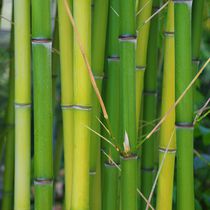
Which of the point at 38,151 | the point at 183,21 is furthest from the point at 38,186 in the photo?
the point at 183,21

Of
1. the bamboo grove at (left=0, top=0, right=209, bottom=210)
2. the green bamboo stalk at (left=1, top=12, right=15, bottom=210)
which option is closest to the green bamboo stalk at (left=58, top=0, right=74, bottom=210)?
the bamboo grove at (left=0, top=0, right=209, bottom=210)

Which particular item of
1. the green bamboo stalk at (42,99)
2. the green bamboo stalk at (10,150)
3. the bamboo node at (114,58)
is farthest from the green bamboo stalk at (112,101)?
the green bamboo stalk at (10,150)

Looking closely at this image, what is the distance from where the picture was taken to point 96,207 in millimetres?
870

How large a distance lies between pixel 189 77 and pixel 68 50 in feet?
0.62

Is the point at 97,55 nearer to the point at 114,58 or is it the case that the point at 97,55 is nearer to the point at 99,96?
the point at 114,58

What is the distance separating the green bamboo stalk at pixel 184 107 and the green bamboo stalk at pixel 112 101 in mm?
100

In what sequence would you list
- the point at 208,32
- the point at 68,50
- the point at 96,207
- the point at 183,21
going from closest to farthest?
1. the point at 183,21
2. the point at 68,50
3. the point at 96,207
4. the point at 208,32

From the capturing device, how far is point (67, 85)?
772 mm

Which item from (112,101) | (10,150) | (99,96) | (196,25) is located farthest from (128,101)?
(10,150)

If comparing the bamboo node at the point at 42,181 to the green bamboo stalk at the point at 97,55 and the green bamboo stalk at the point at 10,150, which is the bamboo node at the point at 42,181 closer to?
the green bamboo stalk at the point at 97,55

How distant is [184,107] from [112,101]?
0.14 m

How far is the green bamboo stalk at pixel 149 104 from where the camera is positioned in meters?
0.92

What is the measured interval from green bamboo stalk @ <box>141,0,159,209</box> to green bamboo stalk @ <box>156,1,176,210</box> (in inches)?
4.7

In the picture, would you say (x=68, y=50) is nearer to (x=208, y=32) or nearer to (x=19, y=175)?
(x=19, y=175)
